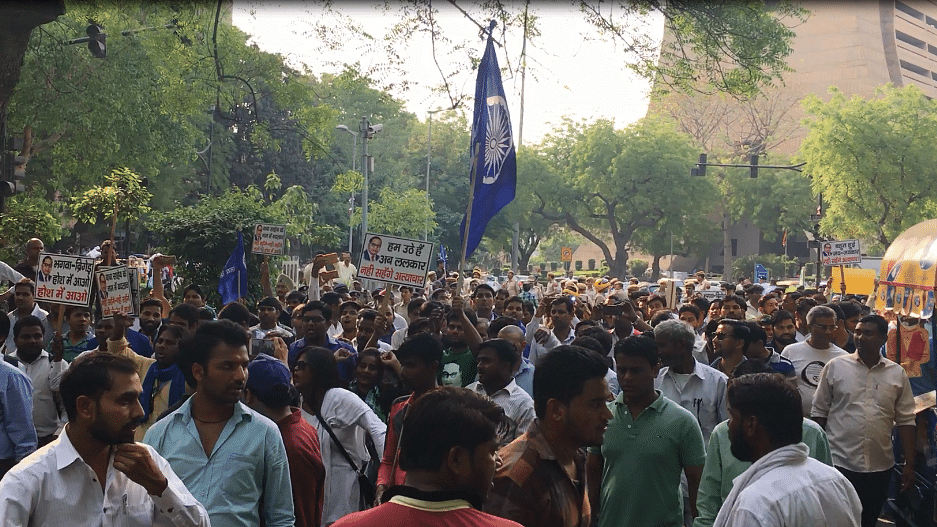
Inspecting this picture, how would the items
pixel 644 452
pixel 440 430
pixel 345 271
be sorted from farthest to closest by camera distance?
pixel 345 271 → pixel 644 452 → pixel 440 430

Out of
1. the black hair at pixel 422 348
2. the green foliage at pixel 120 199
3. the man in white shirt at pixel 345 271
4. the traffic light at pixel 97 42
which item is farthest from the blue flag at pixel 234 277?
the black hair at pixel 422 348

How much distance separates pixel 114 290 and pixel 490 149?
3856 mm

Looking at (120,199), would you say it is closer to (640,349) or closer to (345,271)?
(345,271)

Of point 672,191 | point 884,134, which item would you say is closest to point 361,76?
point 884,134

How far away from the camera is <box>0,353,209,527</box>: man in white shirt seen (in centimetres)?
354

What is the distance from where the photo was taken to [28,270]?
13.3 meters

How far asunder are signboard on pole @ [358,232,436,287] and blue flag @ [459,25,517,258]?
2.15ft

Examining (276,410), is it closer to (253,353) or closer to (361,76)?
(253,353)

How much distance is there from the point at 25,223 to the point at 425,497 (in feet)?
57.4

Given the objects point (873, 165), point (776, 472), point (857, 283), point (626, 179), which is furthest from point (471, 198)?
point (626, 179)

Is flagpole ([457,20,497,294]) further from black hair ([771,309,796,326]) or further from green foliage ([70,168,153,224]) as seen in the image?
green foliage ([70,168,153,224])

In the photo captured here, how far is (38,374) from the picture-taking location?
812cm

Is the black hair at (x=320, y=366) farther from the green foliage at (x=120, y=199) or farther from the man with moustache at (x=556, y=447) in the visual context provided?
the green foliage at (x=120, y=199)

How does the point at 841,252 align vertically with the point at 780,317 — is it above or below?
above
